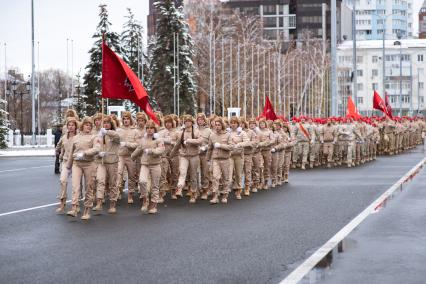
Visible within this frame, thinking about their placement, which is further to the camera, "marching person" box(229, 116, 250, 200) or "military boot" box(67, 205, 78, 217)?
"marching person" box(229, 116, 250, 200)

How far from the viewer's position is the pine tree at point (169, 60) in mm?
64312

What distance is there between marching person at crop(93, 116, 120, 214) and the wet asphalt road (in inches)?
15.0

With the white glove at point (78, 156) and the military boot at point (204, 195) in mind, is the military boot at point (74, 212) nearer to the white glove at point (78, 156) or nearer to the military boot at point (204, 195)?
the white glove at point (78, 156)

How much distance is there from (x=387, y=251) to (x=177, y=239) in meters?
2.79

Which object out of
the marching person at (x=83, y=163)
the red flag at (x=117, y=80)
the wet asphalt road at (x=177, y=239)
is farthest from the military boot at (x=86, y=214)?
the red flag at (x=117, y=80)

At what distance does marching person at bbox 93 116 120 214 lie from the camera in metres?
14.4

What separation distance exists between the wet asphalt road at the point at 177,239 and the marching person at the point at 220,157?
0.47 meters

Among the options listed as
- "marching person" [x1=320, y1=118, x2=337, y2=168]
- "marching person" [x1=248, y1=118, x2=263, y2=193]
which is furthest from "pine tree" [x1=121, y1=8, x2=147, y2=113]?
"marching person" [x1=248, y1=118, x2=263, y2=193]

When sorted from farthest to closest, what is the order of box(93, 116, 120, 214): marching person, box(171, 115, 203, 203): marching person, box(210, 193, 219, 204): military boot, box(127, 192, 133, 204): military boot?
box(171, 115, 203, 203): marching person → box(210, 193, 219, 204): military boot → box(127, 192, 133, 204): military boot → box(93, 116, 120, 214): marching person

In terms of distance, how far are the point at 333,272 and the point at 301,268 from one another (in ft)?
1.28

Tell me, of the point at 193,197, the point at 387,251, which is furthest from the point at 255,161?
the point at 387,251

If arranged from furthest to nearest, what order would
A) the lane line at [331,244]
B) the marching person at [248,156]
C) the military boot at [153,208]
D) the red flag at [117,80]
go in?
1. the marching person at [248,156]
2. the red flag at [117,80]
3. the military boot at [153,208]
4. the lane line at [331,244]

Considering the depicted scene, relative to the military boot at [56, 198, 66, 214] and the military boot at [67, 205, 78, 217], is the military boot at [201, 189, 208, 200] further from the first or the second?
the military boot at [67, 205, 78, 217]

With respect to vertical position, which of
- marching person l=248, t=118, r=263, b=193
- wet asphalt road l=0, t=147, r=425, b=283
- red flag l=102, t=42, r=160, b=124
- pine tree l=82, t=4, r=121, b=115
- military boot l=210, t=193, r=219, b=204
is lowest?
wet asphalt road l=0, t=147, r=425, b=283
